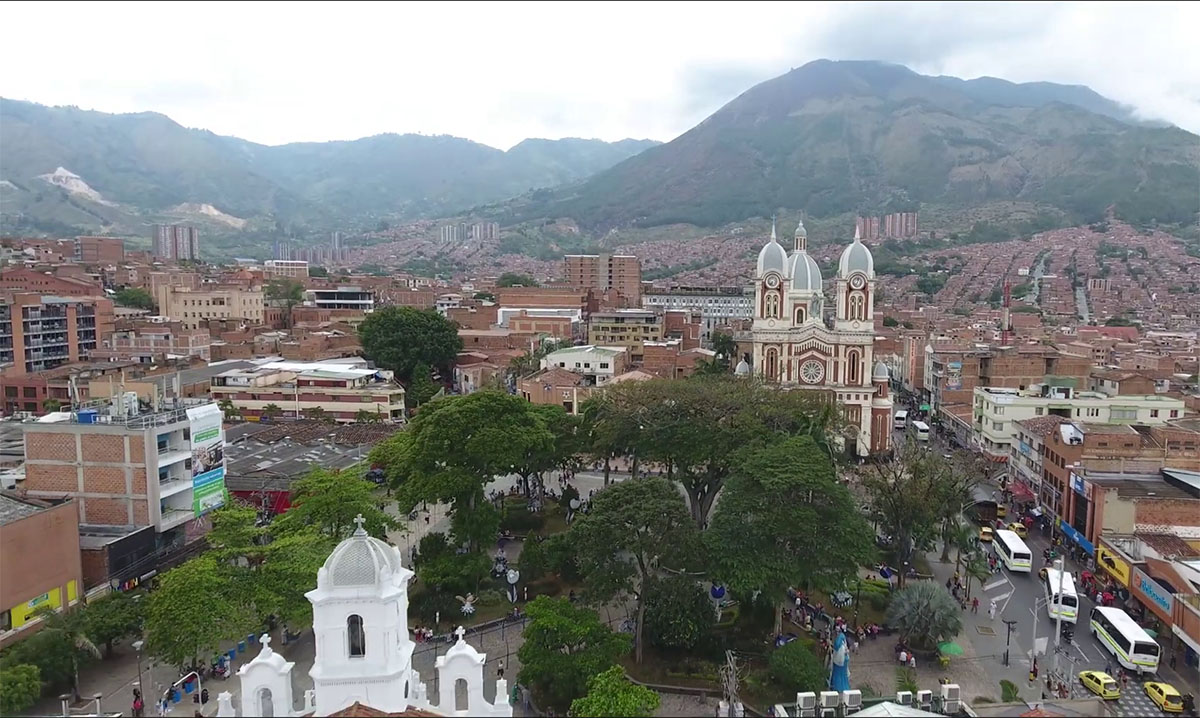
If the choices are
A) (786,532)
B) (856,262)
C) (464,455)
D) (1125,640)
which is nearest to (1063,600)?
(1125,640)

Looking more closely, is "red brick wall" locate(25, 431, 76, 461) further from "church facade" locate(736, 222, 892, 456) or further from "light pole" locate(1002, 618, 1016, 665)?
"church facade" locate(736, 222, 892, 456)

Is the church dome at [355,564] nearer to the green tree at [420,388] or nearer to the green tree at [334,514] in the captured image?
the green tree at [334,514]

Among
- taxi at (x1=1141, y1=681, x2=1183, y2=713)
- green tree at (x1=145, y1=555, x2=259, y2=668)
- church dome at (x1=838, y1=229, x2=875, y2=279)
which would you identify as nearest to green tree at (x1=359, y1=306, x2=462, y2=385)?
church dome at (x1=838, y1=229, x2=875, y2=279)

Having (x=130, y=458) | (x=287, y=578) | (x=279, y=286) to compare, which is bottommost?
(x=287, y=578)

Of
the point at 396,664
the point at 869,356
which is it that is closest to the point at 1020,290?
the point at 869,356

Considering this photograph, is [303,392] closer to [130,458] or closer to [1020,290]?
[130,458]

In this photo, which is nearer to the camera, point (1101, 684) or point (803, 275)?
point (1101, 684)

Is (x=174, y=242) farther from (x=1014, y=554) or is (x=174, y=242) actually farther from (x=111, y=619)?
(x=1014, y=554)
